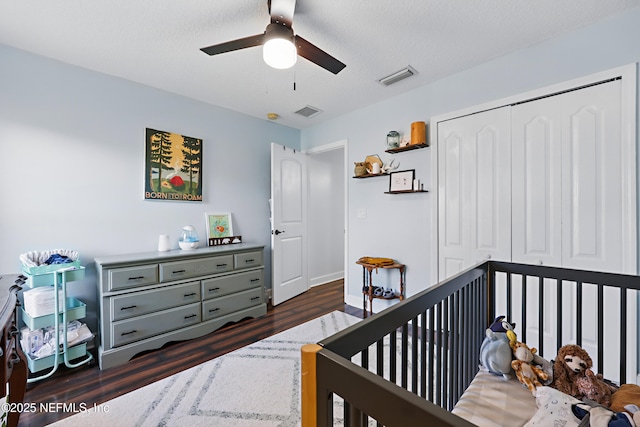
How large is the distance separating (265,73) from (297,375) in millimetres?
2551

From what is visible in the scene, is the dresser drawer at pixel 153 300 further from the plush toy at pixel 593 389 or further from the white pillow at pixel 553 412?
the plush toy at pixel 593 389

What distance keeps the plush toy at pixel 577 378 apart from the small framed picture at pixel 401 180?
1905 millimetres

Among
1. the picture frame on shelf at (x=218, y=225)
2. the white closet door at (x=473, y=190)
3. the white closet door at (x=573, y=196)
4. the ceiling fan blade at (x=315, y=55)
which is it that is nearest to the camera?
the ceiling fan blade at (x=315, y=55)

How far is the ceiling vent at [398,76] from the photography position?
2534 mm

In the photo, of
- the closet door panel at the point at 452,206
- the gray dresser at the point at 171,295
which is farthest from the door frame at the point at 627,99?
the gray dresser at the point at 171,295

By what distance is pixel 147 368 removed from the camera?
6.99 feet

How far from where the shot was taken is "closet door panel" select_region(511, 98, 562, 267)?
2096 millimetres

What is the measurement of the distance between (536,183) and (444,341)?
173 centimetres

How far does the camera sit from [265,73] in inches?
100.0

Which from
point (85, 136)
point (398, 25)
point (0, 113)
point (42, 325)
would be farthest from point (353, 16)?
point (42, 325)

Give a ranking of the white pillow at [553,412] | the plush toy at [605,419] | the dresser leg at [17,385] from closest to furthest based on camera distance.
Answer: the plush toy at [605,419] → the white pillow at [553,412] → the dresser leg at [17,385]

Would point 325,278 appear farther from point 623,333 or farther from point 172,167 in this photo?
point 623,333

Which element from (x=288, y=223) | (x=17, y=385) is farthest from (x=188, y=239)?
(x=17, y=385)

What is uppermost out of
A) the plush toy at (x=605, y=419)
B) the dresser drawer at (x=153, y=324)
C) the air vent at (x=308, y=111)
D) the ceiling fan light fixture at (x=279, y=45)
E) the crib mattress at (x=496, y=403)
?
the air vent at (x=308, y=111)
